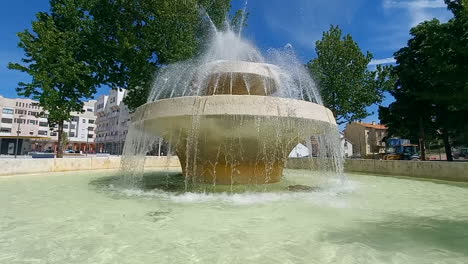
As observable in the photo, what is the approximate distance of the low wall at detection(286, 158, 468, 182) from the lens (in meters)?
10.7

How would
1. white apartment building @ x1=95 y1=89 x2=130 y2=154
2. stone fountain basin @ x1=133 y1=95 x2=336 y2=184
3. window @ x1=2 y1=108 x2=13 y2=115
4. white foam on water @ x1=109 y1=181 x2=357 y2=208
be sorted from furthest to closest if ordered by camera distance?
white apartment building @ x1=95 y1=89 x2=130 y2=154, window @ x1=2 y1=108 x2=13 y2=115, stone fountain basin @ x1=133 y1=95 x2=336 y2=184, white foam on water @ x1=109 y1=181 x2=357 y2=208

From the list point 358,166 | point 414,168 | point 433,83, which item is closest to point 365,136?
point 433,83

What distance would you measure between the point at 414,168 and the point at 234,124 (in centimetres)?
971

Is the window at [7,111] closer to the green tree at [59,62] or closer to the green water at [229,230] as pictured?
the green tree at [59,62]

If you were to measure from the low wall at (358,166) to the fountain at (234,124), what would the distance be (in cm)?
350

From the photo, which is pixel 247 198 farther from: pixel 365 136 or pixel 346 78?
pixel 365 136

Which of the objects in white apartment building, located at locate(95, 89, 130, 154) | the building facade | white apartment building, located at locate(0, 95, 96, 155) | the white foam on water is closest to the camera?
the white foam on water

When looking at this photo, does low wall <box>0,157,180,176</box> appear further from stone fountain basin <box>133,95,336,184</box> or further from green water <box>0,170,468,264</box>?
green water <box>0,170,468,264</box>

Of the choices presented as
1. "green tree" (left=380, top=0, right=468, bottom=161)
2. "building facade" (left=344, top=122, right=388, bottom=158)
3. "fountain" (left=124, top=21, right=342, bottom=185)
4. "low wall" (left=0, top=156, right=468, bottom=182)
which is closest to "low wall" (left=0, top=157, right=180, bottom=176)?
"low wall" (left=0, top=156, right=468, bottom=182)

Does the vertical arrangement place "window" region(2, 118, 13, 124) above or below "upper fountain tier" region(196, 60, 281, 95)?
above

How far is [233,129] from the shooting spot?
20.9 feet

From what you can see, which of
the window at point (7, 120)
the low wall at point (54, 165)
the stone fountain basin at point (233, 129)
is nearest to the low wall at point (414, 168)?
the stone fountain basin at point (233, 129)

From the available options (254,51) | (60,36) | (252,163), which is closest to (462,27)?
(254,51)

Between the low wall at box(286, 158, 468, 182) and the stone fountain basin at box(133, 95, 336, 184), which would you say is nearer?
the stone fountain basin at box(133, 95, 336, 184)
